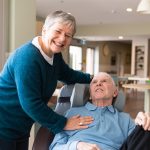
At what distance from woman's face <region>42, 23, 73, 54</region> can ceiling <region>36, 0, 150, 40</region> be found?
581 centimetres

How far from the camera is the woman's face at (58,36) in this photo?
1.40m

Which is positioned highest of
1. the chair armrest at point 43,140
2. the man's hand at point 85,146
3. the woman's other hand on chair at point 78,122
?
the woman's other hand on chair at point 78,122

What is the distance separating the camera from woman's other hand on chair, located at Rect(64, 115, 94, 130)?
1.59 meters

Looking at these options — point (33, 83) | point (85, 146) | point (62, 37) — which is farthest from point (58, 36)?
point (85, 146)

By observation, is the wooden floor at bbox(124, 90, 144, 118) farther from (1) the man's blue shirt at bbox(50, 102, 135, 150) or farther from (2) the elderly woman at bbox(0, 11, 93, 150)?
(2) the elderly woman at bbox(0, 11, 93, 150)

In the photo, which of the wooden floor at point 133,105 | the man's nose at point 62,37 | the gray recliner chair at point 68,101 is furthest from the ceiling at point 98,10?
the man's nose at point 62,37

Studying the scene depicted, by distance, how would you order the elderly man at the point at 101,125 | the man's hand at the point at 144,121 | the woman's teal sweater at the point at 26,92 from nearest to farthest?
1. the woman's teal sweater at the point at 26,92
2. the man's hand at the point at 144,121
3. the elderly man at the point at 101,125

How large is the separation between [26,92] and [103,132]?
63 centimetres

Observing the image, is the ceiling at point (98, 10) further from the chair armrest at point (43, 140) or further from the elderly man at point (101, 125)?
the chair armrest at point (43, 140)

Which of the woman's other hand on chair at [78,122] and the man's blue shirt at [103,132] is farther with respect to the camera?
the man's blue shirt at [103,132]

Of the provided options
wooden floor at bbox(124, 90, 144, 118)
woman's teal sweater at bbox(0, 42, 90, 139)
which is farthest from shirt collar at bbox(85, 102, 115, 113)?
wooden floor at bbox(124, 90, 144, 118)

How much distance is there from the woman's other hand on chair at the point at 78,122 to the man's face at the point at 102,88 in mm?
194

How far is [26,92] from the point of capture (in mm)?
1383

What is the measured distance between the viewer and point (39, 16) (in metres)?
9.19
